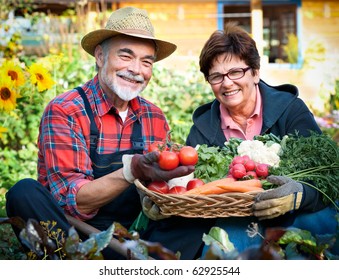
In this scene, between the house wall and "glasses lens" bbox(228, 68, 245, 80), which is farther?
the house wall

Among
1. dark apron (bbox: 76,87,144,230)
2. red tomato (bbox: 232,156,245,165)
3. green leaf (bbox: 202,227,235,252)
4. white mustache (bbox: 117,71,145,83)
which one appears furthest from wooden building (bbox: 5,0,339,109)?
green leaf (bbox: 202,227,235,252)

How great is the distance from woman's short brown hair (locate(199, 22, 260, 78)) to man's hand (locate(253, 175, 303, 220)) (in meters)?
Result: 0.91

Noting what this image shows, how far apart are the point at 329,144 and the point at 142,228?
1.04 meters

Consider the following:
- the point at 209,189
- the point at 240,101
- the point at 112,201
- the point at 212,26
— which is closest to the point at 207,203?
the point at 209,189

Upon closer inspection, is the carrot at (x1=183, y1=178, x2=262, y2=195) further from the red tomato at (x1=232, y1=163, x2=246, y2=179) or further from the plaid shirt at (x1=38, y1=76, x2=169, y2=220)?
the plaid shirt at (x1=38, y1=76, x2=169, y2=220)

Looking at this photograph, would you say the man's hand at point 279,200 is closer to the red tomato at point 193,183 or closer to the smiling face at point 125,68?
the red tomato at point 193,183

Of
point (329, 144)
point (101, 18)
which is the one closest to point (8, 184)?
point (329, 144)

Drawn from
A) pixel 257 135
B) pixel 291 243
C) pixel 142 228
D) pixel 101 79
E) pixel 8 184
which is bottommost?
pixel 8 184

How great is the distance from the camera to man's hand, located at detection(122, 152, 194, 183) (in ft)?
8.60

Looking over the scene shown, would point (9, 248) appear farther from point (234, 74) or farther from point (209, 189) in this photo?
point (234, 74)

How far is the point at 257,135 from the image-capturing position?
3.21 m

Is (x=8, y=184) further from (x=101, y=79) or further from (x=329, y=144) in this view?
(x=329, y=144)

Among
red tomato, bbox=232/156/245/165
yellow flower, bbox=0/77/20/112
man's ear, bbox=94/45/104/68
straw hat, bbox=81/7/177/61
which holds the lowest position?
red tomato, bbox=232/156/245/165

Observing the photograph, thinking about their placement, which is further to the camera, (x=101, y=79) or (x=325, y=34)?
(x=325, y=34)
